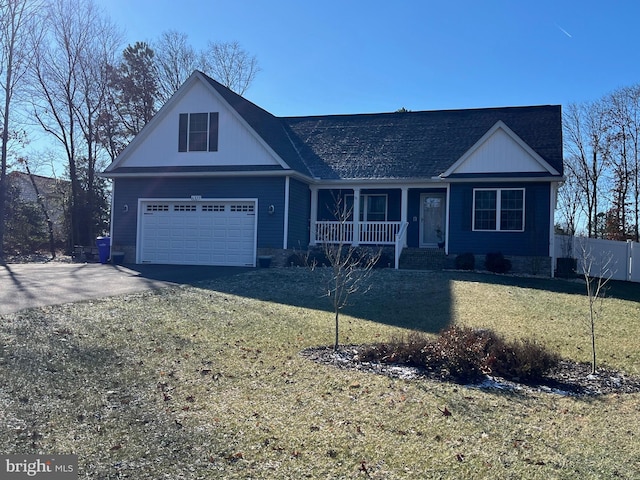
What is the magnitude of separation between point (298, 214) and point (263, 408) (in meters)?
15.4

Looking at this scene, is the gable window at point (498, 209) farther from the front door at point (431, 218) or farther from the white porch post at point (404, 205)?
the white porch post at point (404, 205)

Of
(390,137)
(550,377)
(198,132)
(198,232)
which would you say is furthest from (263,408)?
(390,137)

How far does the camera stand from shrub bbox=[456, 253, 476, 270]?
60.8 feet

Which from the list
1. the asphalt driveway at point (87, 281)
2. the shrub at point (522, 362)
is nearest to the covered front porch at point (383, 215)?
the asphalt driveway at point (87, 281)

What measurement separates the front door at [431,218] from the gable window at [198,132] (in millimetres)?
8023

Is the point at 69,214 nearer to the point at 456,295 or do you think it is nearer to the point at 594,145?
the point at 456,295

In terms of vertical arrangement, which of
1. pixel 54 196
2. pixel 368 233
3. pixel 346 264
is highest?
pixel 54 196

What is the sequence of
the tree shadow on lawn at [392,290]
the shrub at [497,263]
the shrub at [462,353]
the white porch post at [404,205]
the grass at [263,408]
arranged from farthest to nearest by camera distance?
the white porch post at [404,205] → the shrub at [497,263] → the tree shadow on lawn at [392,290] → the shrub at [462,353] → the grass at [263,408]

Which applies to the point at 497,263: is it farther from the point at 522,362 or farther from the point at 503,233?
the point at 522,362

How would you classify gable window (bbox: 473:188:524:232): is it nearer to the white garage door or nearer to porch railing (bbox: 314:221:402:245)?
porch railing (bbox: 314:221:402:245)

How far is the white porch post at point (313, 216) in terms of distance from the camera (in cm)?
2181

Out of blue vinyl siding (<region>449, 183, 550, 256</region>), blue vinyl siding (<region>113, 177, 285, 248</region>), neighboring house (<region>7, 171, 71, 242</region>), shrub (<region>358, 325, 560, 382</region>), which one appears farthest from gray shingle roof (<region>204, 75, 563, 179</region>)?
neighboring house (<region>7, 171, 71, 242</region>)

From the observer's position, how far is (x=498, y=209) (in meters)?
19.2

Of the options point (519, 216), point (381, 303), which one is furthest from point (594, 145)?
point (381, 303)
